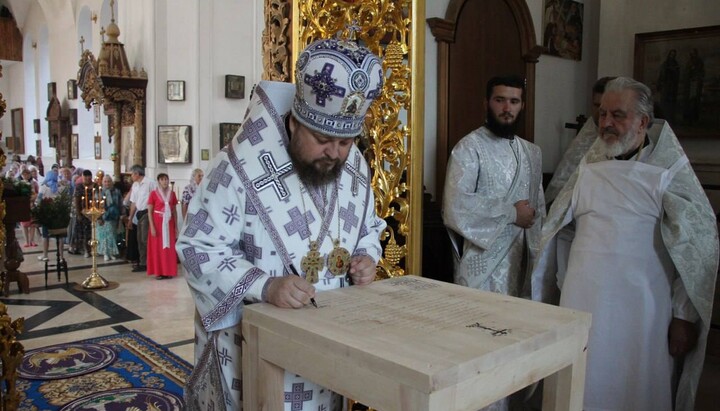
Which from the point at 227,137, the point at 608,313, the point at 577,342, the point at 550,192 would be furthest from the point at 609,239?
the point at 227,137

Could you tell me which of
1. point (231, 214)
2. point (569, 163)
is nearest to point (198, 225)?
point (231, 214)

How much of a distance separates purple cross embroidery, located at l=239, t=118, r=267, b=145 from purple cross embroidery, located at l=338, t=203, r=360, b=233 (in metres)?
0.34

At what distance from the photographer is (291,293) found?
5.06 ft

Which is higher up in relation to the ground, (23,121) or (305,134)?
(23,121)

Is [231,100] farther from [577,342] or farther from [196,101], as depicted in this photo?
[577,342]

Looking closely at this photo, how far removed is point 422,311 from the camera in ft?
4.91

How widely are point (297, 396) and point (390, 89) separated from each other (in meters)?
1.23

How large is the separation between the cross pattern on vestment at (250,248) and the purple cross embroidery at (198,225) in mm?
122

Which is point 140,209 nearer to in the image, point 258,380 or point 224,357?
point 224,357

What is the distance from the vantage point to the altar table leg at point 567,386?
146 centimetres

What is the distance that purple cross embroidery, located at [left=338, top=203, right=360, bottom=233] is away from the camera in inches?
77.4

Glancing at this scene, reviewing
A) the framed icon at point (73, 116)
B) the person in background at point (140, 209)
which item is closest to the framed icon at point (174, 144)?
the person in background at point (140, 209)

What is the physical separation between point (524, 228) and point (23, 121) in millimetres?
18864

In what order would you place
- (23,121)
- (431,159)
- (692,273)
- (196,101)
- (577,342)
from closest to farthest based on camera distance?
1. (577,342)
2. (692,273)
3. (431,159)
4. (196,101)
5. (23,121)
